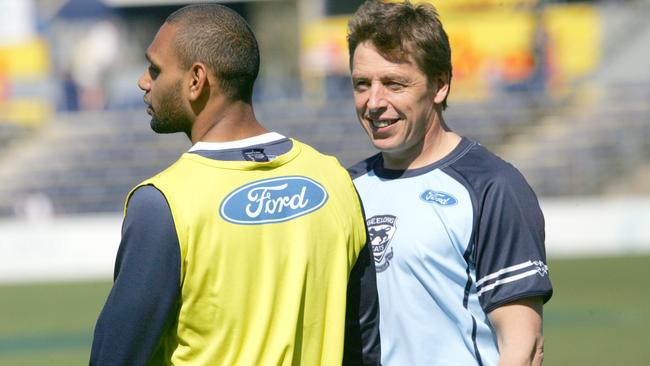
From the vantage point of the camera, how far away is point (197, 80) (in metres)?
2.90

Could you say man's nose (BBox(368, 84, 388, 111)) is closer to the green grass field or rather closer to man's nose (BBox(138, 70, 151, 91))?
man's nose (BBox(138, 70, 151, 91))

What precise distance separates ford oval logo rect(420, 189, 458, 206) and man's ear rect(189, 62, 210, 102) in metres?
0.79

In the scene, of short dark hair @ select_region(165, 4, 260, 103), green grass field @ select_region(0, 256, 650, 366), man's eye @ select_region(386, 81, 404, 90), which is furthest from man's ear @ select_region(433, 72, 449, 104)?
green grass field @ select_region(0, 256, 650, 366)

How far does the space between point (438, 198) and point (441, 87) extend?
1.15 ft

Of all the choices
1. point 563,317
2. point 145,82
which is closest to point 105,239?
point 563,317

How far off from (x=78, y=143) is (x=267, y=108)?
3989 mm

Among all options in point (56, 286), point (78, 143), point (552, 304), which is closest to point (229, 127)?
point (552, 304)

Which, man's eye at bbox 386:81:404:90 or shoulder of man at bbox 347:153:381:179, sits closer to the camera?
man's eye at bbox 386:81:404:90

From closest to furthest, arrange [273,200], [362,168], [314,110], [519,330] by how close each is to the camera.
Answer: [273,200] → [519,330] → [362,168] → [314,110]

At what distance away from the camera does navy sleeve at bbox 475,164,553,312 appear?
3.16 m

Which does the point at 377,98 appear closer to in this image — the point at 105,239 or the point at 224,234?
the point at 224,234

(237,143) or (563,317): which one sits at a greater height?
(237,143)

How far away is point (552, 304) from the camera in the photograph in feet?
43.1

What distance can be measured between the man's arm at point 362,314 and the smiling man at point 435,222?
0.26 ft
